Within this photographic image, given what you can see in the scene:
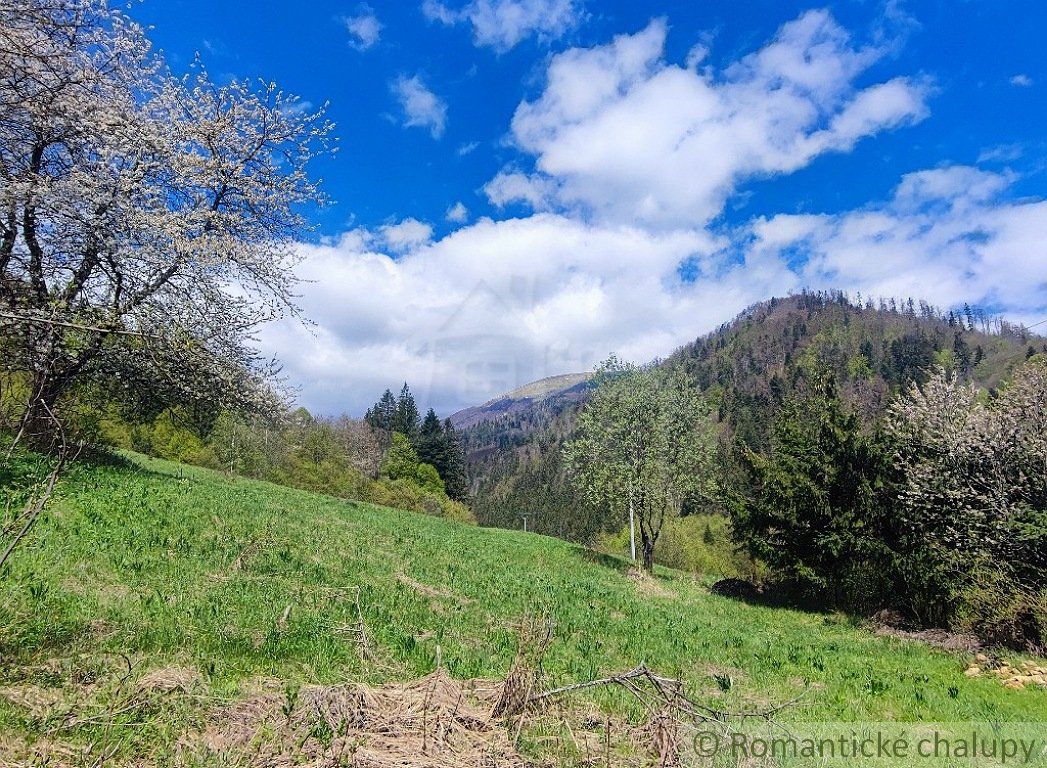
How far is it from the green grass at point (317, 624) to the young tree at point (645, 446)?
10620 millimetres

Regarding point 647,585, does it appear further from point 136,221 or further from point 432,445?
point 432,445

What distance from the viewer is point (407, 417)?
9875cm

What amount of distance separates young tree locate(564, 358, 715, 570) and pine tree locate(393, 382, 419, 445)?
64.6m

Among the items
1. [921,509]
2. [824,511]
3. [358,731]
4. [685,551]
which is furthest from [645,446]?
[685,551]

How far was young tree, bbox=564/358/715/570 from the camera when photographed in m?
29.1

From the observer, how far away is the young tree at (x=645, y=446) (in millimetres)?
29062

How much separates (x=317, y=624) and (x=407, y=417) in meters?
91.8

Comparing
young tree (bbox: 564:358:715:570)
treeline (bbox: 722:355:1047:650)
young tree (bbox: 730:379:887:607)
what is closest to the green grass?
treeline (bbox: 722:355:1047:650)

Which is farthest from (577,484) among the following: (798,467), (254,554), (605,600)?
→ (254,554)

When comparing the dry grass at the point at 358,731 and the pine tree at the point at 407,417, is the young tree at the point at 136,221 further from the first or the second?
the pine tree at the point at 407,417

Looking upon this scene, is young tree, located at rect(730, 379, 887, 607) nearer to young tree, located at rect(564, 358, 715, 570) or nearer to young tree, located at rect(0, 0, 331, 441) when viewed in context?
young tree, located at rect(564, 358, 715, 570)

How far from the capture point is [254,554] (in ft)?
38.3

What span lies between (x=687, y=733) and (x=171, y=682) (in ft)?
15.6

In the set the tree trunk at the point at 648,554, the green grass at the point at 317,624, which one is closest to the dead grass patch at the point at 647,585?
the tree trunk at the point at 648,554
